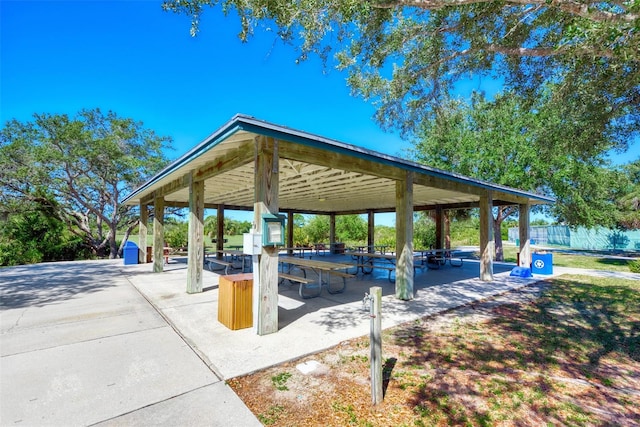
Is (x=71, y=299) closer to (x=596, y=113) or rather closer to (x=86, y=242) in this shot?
(x=596, y=113)

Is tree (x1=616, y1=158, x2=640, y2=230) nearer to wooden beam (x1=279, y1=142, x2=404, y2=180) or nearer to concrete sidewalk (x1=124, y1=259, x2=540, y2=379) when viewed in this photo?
concrete sidewalk (x1=124, y1=259, x2=540, y2=379)

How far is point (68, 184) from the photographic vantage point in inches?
564

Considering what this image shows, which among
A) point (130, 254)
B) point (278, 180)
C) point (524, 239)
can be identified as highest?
point (278, 180)

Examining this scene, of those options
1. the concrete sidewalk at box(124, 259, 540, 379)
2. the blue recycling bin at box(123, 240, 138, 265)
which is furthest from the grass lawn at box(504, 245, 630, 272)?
the blue recycling bin at box(123, 240, 138, 265)

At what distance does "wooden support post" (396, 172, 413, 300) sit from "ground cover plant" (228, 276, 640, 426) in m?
1.34

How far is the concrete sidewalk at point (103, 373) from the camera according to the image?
2.21 metres

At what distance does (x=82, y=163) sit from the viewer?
1436 cm

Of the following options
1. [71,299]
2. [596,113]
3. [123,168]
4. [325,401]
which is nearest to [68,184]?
[123,168]

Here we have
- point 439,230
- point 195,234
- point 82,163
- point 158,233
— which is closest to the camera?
point 195,234

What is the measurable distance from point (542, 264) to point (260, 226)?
10.0 meters

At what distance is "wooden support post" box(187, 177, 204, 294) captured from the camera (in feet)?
20.5

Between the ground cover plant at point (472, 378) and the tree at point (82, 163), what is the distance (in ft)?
49.9

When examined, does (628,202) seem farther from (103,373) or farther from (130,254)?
(130,254)

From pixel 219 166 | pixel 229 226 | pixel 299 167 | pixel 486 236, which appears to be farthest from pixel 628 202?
pixel 229 226
